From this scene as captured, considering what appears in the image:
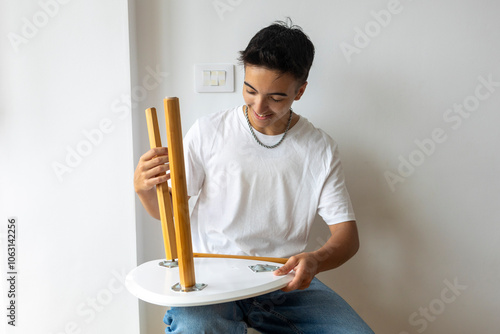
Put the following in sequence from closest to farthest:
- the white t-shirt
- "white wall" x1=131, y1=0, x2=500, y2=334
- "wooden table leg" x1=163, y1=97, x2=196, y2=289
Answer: "wooden table leg" x1=163, y1=97, x2=196, y2=289 < the white t-shirt < "white wall" x1=131, y1=0, x2=500, y2=334

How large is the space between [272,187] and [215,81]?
1.17 ft

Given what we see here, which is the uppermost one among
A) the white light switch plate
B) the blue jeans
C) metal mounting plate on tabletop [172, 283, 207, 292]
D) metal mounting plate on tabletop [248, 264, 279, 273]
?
the white light switch plate

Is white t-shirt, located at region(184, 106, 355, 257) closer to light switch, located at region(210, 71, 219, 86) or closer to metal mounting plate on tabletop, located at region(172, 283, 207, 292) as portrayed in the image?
light switch, located at region(210, 71, 219, 86)

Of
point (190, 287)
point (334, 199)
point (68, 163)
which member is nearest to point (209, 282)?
point (190, 287)

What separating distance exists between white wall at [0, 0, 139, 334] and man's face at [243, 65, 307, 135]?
37 centimetres

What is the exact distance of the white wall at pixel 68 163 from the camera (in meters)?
1.11

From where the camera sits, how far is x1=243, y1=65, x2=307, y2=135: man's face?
0.94m

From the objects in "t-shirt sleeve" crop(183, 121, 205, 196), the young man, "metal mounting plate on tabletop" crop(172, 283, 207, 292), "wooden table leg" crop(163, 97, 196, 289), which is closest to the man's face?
the young man

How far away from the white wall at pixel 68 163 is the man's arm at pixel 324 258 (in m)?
0.52

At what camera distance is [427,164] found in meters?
1.25

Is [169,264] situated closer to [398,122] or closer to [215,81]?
[215,81]

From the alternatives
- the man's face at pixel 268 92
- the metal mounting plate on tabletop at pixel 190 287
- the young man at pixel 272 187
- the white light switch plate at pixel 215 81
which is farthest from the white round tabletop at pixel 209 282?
the white light switch plate at pixel 215 81

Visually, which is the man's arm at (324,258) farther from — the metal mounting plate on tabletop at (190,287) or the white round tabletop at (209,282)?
the metal mounting plate on tabletop at (190,287)

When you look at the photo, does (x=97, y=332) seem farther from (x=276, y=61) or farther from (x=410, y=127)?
(x=410, y=127)
